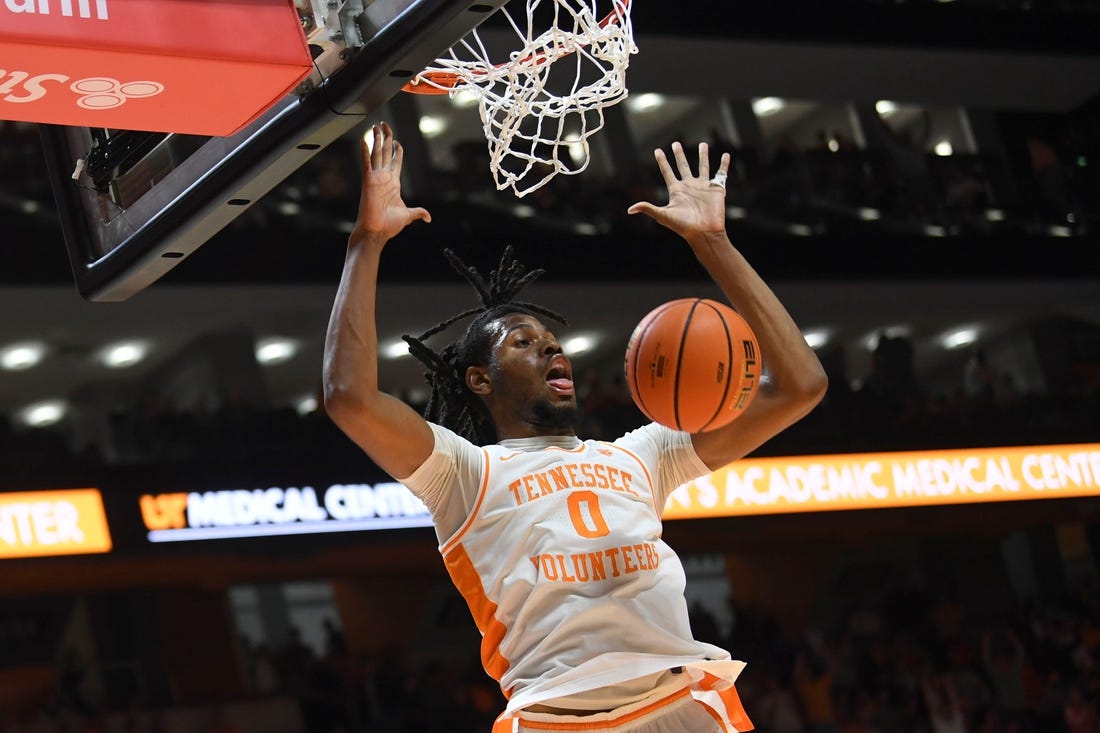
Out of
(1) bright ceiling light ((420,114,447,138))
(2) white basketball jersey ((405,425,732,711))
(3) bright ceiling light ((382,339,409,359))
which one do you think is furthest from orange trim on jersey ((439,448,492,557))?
(1) bright ceiling light ((420,114,447,138))

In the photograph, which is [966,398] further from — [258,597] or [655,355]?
[655,355]

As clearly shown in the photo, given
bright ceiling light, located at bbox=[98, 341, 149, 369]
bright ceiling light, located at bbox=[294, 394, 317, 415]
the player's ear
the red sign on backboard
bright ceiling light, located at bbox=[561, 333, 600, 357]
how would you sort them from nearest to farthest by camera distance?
the red sign on backboard
the player's ear
bright ceiling light, located at bbox=[294, 394, 317, 415]
bright ceiling light, located at bbox=[98, 341, 149, 369]
bright ceiling light, located at bbox=[561, 333, 600, 357]

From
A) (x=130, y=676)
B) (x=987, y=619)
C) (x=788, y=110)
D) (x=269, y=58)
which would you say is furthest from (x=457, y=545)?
(x=788, y=110)

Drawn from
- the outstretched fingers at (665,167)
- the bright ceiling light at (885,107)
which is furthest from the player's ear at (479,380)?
the bright ceiling light at (885,107)

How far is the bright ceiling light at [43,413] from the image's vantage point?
11.3 metres

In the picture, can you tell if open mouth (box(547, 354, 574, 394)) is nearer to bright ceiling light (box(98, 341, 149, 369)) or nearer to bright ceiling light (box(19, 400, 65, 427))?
bright ceiling light (box(19, 400, 65, 427))

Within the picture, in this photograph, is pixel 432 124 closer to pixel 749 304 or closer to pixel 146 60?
pixel 749 304

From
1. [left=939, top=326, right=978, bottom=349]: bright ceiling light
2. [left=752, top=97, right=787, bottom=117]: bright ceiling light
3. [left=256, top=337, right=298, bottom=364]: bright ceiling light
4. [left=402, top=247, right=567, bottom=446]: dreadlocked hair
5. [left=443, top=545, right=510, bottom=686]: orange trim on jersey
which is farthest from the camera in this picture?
[left=752, top=97, right=787, bottom=117]: bright ceiling light

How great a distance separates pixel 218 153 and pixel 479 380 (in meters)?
0.81

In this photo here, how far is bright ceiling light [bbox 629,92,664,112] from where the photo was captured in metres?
14.9

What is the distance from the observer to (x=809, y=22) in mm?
13016

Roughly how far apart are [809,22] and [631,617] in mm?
10744

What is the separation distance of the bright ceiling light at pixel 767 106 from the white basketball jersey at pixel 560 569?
12973 mm

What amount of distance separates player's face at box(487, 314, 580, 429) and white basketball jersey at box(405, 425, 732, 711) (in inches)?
4.2
